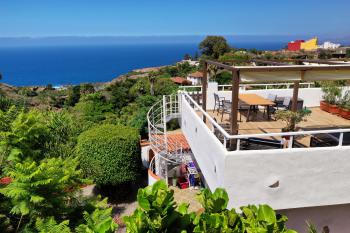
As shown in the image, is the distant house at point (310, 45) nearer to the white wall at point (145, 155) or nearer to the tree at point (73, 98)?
the tree at point (73, 98)

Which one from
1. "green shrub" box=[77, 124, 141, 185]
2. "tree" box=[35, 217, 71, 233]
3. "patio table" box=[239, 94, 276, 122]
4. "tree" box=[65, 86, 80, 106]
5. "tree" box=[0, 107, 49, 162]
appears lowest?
"tree" box=[65, 86, 80, 106]

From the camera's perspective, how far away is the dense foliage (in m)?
4.30

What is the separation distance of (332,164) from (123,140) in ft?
31.2

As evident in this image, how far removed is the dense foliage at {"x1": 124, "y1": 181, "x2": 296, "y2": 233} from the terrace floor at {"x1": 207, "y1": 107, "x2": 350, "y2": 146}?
5204 mm

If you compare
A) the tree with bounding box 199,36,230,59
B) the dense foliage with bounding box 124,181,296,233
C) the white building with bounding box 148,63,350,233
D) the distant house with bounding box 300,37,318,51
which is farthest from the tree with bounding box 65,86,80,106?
the distant house with bounding box 300,37,318,51

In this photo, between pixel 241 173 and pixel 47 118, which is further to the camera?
pixel 47 118

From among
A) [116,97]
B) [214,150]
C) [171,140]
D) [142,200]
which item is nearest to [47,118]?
[171,140]

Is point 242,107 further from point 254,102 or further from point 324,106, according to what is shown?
point 324,106

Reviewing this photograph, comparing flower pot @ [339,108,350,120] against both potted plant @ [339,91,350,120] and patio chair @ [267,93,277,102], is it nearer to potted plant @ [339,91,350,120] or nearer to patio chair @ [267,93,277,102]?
potted plant @ [339,91,350,120]

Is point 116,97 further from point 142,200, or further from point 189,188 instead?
point 142,200

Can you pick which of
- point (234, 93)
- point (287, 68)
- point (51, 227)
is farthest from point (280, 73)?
point (51, 227)

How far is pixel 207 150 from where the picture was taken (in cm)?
854

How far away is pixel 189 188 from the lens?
13.2 m

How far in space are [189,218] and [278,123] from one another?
23.6ft
